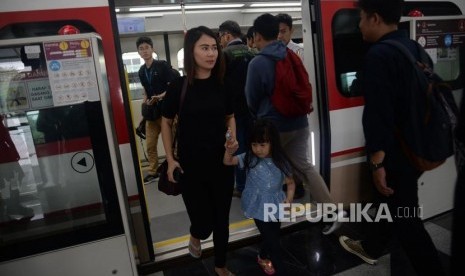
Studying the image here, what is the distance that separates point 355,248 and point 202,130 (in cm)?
161

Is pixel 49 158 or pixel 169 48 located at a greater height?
pixel 169 48

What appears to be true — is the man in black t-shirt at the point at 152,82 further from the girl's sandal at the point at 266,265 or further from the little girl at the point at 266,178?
the girl's sandal at the point at 266,265

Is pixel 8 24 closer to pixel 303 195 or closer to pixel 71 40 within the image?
pixel 71 40

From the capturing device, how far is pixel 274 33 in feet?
7.90

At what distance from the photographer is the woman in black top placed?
75.4 inches

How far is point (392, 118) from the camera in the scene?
173cm

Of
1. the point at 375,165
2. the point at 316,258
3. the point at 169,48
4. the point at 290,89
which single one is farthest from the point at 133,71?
the point at 375,165

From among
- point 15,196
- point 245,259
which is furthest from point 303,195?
point 15,196

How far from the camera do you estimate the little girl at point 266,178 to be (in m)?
2.12

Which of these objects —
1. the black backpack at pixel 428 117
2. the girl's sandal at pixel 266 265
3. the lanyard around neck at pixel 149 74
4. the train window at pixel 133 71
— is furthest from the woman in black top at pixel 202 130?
the train window at pixel 133 71

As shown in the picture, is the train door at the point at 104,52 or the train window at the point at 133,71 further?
the train window at the point at 133,71

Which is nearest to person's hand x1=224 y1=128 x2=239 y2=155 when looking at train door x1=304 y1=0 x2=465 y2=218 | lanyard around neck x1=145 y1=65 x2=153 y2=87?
train door x1=304 y1=0 x2=465 y2=218

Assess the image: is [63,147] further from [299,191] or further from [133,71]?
[133,71]

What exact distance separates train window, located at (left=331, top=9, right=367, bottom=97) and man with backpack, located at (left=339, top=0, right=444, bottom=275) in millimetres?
930
